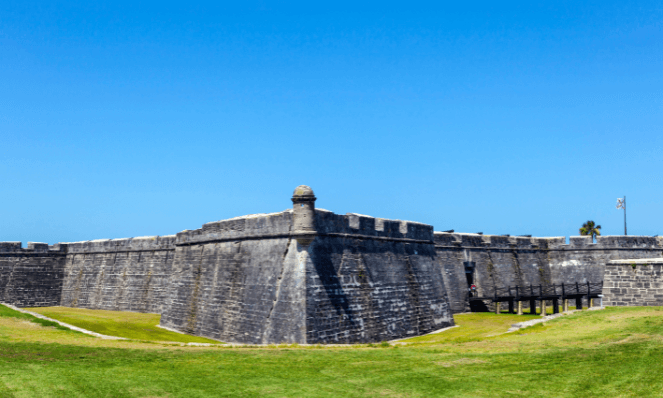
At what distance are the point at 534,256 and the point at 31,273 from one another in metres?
32.3

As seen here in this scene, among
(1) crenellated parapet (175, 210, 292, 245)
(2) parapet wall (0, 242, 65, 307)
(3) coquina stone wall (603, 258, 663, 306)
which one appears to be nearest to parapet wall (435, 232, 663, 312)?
(3) coquina stone wall (603, 258, 663, 306)

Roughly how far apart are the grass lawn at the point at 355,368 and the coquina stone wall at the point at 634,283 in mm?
4771

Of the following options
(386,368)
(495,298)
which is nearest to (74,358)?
(386,368)

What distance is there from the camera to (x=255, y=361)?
10719 millimetres

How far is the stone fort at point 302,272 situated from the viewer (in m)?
17.4

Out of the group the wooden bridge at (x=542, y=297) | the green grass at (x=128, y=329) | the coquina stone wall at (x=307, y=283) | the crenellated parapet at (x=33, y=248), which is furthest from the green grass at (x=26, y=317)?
the wooden bridge at (x=542, y=297)

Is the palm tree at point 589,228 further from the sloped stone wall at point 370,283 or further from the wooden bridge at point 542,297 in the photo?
the sloped stone wall at point 370,283

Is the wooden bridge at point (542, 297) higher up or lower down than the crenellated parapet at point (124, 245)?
lower down

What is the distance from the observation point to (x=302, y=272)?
1695 centimetres

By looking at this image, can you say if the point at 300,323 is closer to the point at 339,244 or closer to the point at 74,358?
the point at 339,244

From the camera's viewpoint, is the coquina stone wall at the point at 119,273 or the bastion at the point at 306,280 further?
the coquina stone wall at the point at 119,273

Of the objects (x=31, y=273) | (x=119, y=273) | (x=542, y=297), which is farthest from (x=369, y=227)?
(x=31, y=273)

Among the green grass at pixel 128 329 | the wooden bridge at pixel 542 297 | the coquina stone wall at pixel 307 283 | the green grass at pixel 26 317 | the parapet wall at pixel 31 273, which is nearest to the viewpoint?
the green grass at pixel 26 317

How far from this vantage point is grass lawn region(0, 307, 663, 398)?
8.28 m
